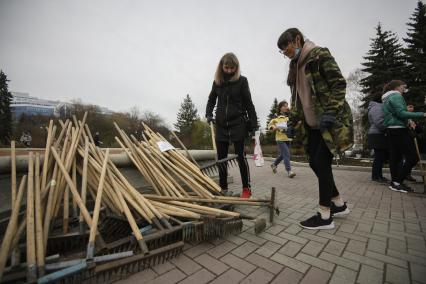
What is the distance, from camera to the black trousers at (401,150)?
3865 millimetres

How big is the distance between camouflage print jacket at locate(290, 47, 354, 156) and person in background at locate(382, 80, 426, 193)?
242 cm

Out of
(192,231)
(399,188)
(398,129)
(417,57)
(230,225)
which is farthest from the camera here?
(417,57)

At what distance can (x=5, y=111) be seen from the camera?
105 feet

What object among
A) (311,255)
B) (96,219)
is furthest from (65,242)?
(311,255)

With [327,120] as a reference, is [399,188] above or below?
below

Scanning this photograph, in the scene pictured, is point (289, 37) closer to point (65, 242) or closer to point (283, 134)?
point (65, 242)

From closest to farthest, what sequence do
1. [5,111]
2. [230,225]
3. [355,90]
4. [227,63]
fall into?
[230,225]
[227,63]
[355,90]
[5,111]

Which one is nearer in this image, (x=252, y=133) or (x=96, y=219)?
(x=96, y=219)

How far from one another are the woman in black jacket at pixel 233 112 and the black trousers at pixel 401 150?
2.64 m

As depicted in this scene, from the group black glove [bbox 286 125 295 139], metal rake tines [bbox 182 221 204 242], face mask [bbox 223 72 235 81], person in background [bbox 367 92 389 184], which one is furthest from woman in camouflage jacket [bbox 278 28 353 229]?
person in background [bbox 367 92 389 184]

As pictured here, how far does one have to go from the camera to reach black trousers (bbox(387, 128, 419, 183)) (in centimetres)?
387

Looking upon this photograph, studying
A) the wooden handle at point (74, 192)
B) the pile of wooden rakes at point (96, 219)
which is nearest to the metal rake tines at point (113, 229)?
the pile of wooden rakes at point (96, 219)

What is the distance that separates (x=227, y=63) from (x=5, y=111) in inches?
1626

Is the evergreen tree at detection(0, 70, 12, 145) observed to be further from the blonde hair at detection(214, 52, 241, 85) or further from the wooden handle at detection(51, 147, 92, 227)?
the blonde hair at detection(214, 52, 241, 85)
